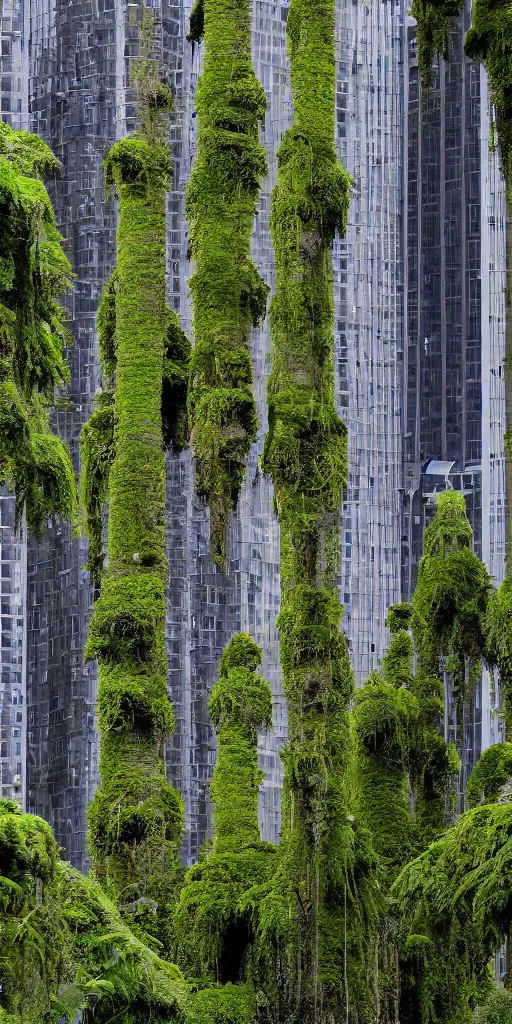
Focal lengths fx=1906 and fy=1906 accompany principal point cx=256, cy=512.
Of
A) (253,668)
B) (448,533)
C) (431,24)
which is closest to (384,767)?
(253,668)

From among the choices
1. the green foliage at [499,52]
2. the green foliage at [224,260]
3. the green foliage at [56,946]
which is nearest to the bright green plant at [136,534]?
the green foliage at [224,260]

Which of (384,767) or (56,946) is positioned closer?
(56,946)

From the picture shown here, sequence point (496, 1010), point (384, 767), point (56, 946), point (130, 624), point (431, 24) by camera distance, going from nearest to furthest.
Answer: point (56, 946), point (496, 1010), point (130, 624), point (431, 24), point (384, 767)

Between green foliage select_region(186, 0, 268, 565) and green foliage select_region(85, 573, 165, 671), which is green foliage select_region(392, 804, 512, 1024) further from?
green foliage select_region(186, 0, 268, 565)

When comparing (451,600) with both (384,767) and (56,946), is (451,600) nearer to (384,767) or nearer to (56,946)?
(384,767)

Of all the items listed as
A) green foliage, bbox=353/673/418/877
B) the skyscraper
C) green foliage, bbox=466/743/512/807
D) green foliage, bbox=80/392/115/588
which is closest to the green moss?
green foliage, bbox=80/392/115/588
